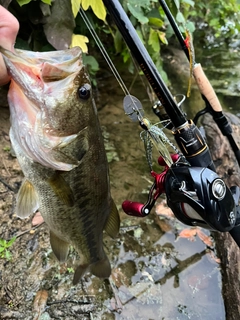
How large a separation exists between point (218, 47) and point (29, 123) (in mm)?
5884

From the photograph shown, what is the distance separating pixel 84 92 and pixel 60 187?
1.41 ft

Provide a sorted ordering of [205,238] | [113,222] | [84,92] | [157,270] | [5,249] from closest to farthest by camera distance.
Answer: [84,92], [113,222], [5,249], [157,270], [205,238]

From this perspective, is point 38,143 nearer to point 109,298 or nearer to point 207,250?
point 109,298

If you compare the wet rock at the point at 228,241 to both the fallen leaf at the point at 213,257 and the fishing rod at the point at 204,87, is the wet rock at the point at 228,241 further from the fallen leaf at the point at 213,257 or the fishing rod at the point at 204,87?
the fishing rod at the point at 204,87

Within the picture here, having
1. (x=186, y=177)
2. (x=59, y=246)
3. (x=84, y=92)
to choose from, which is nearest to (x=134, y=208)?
(x=186, y=177)

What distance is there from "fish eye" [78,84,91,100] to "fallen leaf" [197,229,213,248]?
174 cm

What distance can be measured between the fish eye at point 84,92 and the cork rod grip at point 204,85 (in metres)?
0.95

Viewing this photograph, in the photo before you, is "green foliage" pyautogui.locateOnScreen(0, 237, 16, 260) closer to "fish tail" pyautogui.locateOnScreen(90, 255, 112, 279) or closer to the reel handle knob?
"fish tail" pyautogui.locateOnScreen(90, 255, 112, 279)

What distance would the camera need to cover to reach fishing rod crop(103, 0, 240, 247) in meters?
1.57

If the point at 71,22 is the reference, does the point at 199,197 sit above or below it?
below

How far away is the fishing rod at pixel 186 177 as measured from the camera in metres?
1.57

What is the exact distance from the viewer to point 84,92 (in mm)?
1468

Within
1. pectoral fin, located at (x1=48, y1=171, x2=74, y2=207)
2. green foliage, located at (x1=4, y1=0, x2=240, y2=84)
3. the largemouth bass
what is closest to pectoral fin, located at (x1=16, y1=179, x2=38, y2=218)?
the largemouth bass

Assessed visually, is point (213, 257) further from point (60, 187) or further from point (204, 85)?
point (60, 187)
